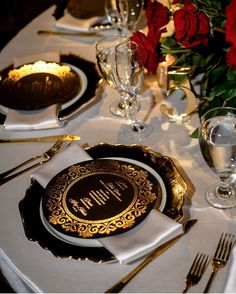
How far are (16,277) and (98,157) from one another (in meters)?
0.32

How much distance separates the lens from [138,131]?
122 centimetres

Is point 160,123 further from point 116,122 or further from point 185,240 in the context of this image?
point 185,240

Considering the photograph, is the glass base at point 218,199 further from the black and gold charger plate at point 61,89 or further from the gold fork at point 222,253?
the black and gold charger plate at point 61,89

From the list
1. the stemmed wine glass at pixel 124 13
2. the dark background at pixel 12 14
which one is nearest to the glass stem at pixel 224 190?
the stemmed wine glass at pixel 124 13

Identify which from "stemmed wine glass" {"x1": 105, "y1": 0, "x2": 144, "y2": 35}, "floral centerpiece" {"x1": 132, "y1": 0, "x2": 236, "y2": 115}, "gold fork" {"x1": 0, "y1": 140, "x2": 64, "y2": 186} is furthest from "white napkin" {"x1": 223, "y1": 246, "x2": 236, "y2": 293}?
"stemmed wine glass" {"x1": 105, "y1": 0, "x2": 144, "y2": 35}

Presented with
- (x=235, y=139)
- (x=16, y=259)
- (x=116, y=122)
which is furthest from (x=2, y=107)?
(x=235, y=139)

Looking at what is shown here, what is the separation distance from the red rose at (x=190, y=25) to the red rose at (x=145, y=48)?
0.11 metres

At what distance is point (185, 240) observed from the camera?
0.92 meters

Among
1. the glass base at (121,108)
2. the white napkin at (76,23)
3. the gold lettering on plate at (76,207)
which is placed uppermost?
the white napkin at (76,23)

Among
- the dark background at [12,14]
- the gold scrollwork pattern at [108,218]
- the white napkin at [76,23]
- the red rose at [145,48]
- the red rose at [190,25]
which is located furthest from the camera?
the dark background at [12,14]

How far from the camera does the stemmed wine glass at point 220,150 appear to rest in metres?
0.92

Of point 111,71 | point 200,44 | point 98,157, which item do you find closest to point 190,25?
point 200,44

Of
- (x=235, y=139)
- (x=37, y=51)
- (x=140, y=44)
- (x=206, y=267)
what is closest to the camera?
(x=206, y=267)

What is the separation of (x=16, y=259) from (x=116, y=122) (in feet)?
1.52
